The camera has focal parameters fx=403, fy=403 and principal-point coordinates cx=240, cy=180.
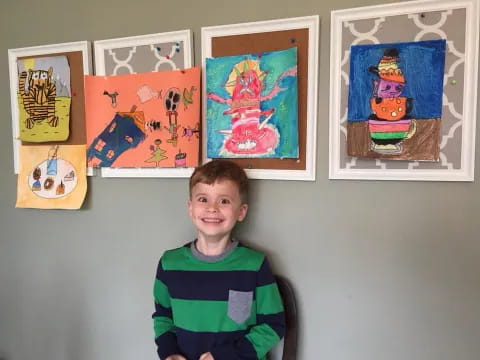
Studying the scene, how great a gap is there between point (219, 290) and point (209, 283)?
3 centimetres

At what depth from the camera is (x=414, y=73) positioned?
102 centimetres

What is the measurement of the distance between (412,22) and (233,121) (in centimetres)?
53

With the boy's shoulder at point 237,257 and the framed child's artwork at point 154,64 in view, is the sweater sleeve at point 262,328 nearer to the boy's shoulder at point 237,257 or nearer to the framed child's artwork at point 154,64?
the boy's shoulder at point 237,257

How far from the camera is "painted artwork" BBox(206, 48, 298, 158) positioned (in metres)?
1.12

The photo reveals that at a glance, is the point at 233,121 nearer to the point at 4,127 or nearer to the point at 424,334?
the point at 424,334

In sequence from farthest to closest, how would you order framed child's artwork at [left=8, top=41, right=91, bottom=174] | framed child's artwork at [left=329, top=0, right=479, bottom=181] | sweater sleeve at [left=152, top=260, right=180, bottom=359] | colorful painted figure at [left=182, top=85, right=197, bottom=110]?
framed child's artwork at [left=8, top=41, right=91, bottom=174]
colorful painted figure at [left=182, top=85, right=197, bottom=110]
sweater sleeve at [left=152, top=260, right=180, bottom=359]
framed child's artwork at [left=329, top=0, right=479, bottom=181]

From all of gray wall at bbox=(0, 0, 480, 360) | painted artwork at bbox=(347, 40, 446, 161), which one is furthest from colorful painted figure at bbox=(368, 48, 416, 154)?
gray wall at bbox=(0, 0, 480, 360)

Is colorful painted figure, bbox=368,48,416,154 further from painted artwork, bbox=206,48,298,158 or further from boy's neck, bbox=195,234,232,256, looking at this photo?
boy's neck, bbox=195,234,232,256

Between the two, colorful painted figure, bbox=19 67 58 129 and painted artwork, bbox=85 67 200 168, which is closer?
painted artwork, bbox=85 67 200 168

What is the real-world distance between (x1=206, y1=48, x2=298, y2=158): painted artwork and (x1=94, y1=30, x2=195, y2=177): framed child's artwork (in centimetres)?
7

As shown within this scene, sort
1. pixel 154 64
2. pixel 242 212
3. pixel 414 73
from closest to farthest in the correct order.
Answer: pixel 414 73, pixel 242 212, pixel 154 64

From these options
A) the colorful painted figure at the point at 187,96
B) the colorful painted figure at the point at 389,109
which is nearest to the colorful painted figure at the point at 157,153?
the colorful painted figure at the point at 187,96

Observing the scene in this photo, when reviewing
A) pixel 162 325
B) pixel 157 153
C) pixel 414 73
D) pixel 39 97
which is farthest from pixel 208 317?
pixel 39 97

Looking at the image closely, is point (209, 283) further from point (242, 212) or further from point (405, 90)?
point (405, 90)
